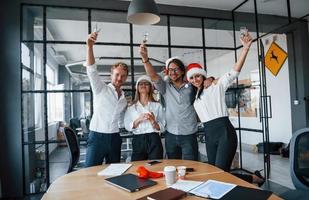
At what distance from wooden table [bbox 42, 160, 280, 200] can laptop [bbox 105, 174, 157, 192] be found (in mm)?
25

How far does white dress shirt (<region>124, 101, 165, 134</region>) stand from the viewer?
2174mm

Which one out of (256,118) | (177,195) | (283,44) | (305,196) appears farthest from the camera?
(283,44)

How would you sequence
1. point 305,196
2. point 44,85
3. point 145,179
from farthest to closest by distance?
1. point 44,85
2. point 305,196
3. point 145,179

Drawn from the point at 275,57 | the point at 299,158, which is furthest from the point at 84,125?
the point at 275,57

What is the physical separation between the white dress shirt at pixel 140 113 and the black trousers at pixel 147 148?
3.0 inches

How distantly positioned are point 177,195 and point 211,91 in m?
1.23

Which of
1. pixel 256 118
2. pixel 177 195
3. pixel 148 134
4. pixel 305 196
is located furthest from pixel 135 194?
pixel 256 118

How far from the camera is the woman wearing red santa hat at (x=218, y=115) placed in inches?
79.4

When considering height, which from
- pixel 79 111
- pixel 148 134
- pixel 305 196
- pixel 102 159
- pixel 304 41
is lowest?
pixel 305 196

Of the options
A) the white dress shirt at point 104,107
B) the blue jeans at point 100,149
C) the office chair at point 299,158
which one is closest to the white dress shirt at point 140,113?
the white dress shirt at point 104,107

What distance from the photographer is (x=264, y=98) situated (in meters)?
3.51

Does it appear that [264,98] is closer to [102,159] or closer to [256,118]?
[256,118]

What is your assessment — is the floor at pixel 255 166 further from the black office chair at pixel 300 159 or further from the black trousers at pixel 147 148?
the black office chair at pixel 300 159

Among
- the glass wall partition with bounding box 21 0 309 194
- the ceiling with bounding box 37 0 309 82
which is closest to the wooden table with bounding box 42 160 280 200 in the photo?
the glass wall partition with bounding box 21 0 309 194
